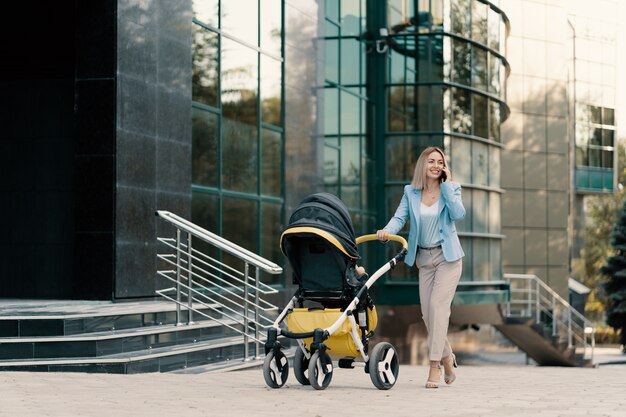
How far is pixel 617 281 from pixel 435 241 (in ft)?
112

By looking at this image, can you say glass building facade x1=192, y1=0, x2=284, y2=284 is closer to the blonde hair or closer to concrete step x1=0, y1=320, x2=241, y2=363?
concrete step x1=0, y1=320, x2=241, y2=363

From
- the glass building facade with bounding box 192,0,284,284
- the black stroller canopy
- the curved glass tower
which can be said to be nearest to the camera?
the black stroller canopy

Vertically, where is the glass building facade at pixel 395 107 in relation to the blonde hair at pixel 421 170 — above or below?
above

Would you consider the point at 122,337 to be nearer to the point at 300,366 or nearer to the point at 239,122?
the point at 300,366

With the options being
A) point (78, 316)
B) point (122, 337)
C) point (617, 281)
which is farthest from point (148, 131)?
point (617, 281)

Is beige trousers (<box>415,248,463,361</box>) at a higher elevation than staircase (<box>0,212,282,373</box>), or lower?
Answer: higher

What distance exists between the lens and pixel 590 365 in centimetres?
3192

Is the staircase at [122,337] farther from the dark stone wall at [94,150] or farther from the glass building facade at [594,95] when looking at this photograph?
the glass building facade at [594,95]

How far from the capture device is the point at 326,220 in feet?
30.0

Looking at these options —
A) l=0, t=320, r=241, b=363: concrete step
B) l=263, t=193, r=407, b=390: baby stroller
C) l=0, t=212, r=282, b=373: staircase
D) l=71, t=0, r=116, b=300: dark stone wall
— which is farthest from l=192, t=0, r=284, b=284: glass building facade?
l=263, t=193, r=407, b=390: baby stroller

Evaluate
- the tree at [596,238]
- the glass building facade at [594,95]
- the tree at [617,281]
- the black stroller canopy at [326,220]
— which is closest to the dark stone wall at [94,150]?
the black stroller canopy at [326,220]

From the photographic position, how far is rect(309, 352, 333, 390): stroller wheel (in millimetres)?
8953

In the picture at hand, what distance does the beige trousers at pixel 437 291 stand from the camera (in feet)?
30.5

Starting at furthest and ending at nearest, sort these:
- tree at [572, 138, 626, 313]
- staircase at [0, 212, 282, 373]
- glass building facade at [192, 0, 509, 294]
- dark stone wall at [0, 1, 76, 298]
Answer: tree at [572, 138, 626, 313] → glass building facade at [192, 0, 509, 294] → dark stone wall at [0, 1, 76, 298] → staircase at [0, 212, 282, 373]
